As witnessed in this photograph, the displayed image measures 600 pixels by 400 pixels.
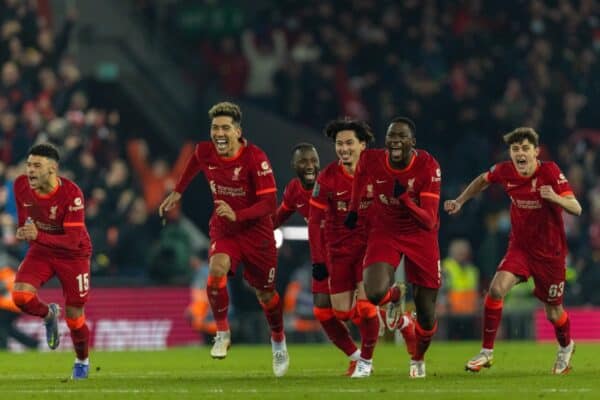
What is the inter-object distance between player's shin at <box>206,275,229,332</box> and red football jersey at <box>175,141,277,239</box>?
21.5 inches

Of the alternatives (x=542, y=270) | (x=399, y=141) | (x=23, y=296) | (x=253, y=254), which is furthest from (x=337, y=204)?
(x=23, y=296)

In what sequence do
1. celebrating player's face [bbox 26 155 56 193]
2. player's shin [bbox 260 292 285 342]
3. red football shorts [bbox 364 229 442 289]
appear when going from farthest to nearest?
player's shin [bbox 260 292 285 342] → celebrating player's face [bbox 26 155 56 193] → red football shorts [bbox 364 229 442 289]

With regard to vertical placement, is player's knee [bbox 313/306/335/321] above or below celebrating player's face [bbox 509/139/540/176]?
below

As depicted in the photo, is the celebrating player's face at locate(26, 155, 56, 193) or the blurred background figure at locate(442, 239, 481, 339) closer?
the celebrating player's face at locate(26, 155, 56, 193)

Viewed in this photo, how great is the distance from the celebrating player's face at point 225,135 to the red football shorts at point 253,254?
2.82ft

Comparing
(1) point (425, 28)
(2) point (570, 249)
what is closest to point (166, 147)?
(1) point (425, 28)

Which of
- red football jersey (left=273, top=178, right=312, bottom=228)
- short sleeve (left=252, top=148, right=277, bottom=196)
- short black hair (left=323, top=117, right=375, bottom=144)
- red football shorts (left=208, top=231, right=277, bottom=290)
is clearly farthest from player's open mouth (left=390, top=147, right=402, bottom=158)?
red football jersey (left=273, top=178, right=312, bottom=228)

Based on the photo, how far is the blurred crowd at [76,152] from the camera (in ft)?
86.2

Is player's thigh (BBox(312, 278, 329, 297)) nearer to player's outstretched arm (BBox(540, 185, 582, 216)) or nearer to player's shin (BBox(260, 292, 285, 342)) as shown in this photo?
player's shin (BBox(260, 292, 285, 342))

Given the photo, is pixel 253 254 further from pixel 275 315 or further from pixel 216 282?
pixel 275 315

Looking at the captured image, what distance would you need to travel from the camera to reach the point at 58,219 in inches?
669

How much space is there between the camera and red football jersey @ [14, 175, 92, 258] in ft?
55.6

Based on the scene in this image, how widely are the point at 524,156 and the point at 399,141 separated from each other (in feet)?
5.81

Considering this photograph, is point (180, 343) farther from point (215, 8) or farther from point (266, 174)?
point (266, 174)
